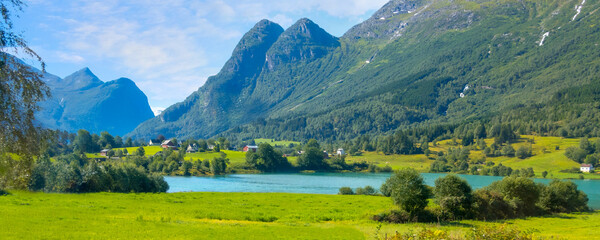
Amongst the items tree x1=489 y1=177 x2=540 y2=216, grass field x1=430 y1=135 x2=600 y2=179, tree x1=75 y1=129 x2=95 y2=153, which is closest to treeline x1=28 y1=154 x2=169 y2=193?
tree x1=489 y1=177 x2=540 y2=216

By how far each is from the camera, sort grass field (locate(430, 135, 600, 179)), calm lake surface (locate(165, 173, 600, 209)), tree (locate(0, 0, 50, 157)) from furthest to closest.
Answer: grass field (locate(430, 135, 600, 179)) → calm lake surface (locate(165, 173, 600, 209)) → tree (locate(0, 0, 50, 157))

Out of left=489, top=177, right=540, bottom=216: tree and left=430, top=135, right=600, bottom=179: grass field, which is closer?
left=489, top=177, right=540, bottom=216: tree

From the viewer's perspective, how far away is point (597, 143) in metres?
170

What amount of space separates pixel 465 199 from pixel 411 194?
26.9 ft

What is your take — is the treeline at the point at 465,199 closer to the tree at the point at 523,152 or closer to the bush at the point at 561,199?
the bush at the point at 561,199

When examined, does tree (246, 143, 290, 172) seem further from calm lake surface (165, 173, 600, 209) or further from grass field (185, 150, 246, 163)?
calm lake surface (165, 173, 600, 209)

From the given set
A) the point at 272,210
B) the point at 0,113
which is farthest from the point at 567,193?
the point at 0,113

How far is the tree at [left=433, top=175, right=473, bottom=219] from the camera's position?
42000 mm

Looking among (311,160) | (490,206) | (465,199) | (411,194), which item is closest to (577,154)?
(311,160)

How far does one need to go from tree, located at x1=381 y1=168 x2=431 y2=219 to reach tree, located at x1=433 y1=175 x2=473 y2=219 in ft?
12.1

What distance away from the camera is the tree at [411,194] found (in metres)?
39.4

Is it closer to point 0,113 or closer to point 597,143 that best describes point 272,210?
point 0,113

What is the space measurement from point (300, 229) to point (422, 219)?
1659 centimetres

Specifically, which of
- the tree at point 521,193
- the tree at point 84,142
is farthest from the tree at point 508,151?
the tree at point 84,142
